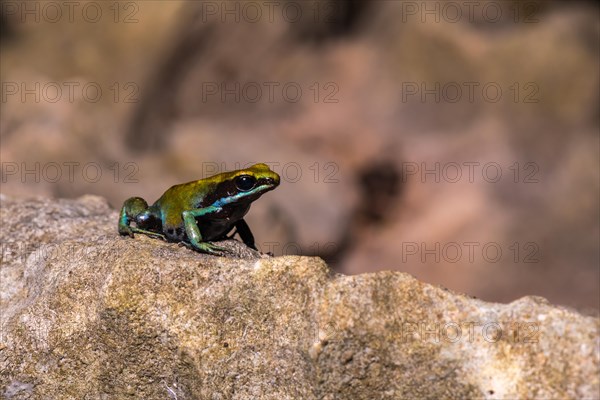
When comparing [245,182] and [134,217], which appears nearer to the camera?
[245,182]

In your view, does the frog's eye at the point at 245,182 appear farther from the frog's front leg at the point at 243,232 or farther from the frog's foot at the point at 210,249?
the frog's front leg at the point at 243,232

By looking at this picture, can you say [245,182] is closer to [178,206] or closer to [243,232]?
→ [178,206]

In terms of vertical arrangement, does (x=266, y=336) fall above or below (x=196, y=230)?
below

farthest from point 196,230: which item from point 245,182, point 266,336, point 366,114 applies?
point 366,114

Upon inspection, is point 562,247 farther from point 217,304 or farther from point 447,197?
point 217,304

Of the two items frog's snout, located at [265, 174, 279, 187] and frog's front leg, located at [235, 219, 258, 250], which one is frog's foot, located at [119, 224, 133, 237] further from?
frog's snout, located at [265, 174, 279, 187]

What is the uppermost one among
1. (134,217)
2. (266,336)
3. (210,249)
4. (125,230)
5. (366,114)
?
(366,114)

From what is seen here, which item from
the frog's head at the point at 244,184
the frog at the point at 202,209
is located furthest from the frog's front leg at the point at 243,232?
the frog's head at the point at 244,184
